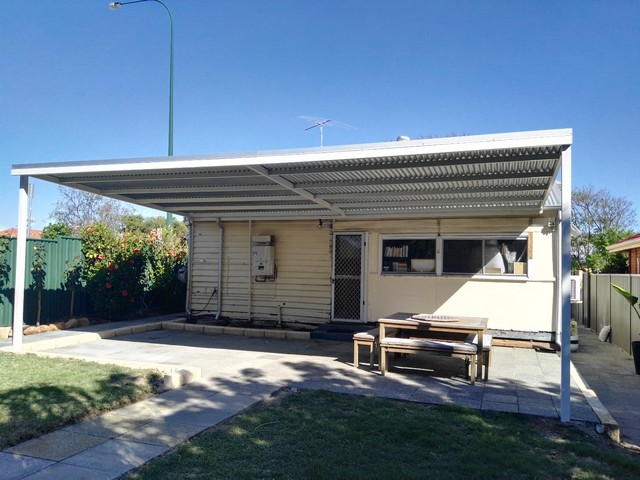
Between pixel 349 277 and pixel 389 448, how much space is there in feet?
21.3

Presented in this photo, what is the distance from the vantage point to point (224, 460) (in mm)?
3662

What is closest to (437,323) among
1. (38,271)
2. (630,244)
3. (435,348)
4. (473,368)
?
(435,348)

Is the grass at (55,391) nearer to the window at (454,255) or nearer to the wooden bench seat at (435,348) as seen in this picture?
the wooden bench seat at (435,348)

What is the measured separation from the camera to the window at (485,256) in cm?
921

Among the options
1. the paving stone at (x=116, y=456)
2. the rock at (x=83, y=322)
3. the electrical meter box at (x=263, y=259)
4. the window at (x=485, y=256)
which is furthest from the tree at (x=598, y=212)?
the paving stone at (x=116, y=456)

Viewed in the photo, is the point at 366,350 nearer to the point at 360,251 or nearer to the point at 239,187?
the point at 360,251

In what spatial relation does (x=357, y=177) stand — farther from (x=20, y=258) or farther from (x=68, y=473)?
(x=20, y=258)

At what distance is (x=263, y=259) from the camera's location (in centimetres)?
1083

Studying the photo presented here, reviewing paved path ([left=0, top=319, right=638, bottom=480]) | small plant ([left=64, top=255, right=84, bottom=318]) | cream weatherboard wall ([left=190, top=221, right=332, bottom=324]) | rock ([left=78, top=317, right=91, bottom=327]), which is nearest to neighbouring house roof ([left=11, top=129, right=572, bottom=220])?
cream weatherboard wall ([left=190, top=221, right=332, bottom=324])

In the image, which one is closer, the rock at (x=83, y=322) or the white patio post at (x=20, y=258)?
the white patio post at (x=20, y=258)

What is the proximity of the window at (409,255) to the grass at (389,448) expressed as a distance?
4.88 m

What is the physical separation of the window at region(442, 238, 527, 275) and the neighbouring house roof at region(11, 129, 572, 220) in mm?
628

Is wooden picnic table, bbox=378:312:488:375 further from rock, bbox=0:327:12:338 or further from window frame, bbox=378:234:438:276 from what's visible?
rock, bbox=0:327:12:338

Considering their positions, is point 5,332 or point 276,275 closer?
point 5,332
